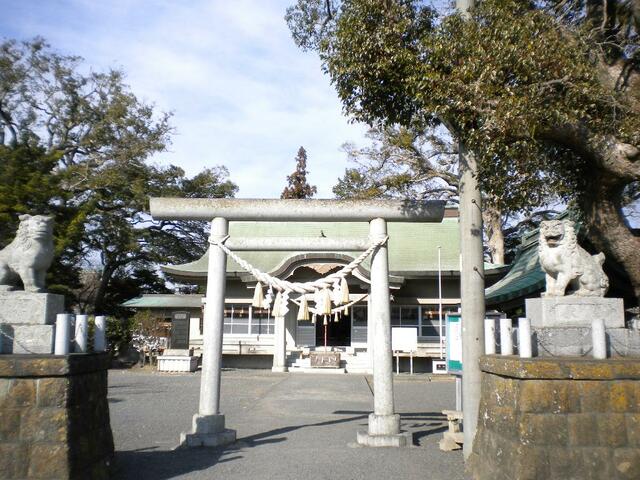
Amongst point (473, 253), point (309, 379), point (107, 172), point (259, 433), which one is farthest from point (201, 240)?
point (473, 253)

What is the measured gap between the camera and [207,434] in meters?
7.35

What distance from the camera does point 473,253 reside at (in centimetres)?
670

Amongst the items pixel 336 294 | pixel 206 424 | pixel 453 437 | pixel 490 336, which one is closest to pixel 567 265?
pixel 490 336

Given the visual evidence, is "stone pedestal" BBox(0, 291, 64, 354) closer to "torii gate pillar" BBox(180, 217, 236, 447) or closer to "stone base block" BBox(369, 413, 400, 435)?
"torii gate pillar" BBox(180, 217, 236, 447)

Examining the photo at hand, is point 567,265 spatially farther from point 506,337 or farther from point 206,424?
point 206,424

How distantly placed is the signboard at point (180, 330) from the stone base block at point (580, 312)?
54.4ft

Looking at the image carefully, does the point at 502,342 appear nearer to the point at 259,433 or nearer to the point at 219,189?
the point at 259,433

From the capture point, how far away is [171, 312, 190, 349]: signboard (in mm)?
20188

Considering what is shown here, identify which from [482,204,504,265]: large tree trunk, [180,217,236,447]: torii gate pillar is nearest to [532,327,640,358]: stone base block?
[180,217,236,447]: torii gate pillar

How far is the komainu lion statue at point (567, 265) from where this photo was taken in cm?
562

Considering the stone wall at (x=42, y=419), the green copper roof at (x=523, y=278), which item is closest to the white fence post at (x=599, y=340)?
the stone wall at (x=42, y=419)

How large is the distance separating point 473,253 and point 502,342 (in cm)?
134

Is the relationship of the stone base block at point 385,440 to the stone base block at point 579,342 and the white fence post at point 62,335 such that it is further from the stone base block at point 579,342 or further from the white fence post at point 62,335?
the white fence post at point 62,335

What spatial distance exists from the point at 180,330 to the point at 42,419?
614 inches
